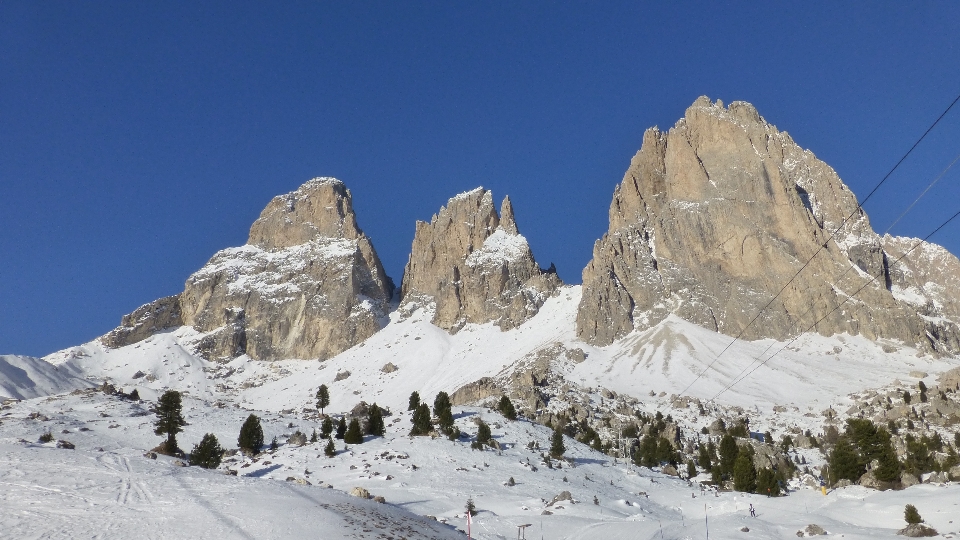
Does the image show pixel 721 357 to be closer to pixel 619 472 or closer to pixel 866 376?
pixel 866 376

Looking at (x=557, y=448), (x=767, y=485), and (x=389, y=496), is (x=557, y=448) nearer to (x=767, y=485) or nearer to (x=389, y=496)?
(x=767, y=485)

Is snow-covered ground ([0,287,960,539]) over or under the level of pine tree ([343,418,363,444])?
under

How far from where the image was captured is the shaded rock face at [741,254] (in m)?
160

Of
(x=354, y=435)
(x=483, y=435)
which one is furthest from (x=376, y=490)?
(x=483, y=435)

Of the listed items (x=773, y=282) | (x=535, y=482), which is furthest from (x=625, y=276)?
(x=535, y=482)

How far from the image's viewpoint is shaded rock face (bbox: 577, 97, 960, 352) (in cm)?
16000

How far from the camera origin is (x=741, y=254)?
17188 centimetres

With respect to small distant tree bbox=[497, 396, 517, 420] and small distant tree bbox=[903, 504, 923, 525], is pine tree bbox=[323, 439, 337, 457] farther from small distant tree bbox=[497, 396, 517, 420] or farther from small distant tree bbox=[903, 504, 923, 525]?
small distant tree bbox=[903, 504, 923, 525]

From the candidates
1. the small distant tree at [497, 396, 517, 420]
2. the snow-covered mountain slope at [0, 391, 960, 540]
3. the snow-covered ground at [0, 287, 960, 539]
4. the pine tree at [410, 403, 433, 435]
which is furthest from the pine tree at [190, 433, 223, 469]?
the small distant tree at [497, 396, 517, 420]

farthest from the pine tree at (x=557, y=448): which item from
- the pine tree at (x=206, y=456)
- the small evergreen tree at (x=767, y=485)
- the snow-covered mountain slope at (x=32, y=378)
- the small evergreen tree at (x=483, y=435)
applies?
the snow-covered mountain slope at (x=32, y=378)

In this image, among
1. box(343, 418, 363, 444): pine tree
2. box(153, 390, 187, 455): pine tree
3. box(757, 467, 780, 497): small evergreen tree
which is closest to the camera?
box(757, 467, 780, 497): small evergreen tree

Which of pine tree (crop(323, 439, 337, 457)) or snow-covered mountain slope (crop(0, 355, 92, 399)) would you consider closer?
pine tree (crop(323, 439, 337, 457))

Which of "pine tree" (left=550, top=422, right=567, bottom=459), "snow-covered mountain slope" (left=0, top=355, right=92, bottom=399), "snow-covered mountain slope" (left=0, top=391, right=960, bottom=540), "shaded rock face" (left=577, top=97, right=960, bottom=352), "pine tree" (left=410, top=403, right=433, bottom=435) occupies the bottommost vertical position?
"snow-covered mountain slope" (left=0, top=391, right=960, bottom=540)

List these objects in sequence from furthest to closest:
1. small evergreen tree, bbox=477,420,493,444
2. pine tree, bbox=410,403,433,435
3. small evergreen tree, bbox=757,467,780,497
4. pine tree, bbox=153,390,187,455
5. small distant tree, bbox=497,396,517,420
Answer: small distant tree, bbox=497,396,517,420
pine tree, bbox=410,403,433,435
pine tree, bbox=153,390,187,455
small evergreen tree, bbox=477,420,493,444
small evergreen tree, bbox=757,467,780,497
